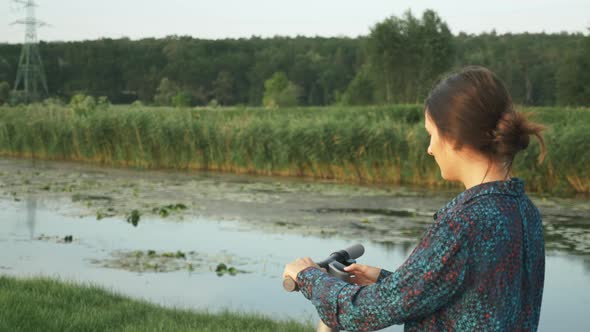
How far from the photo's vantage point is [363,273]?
1790 mm

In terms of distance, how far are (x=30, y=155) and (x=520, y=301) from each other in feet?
62.0

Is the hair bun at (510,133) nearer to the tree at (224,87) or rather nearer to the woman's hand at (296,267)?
the woman's hand at (296,267)

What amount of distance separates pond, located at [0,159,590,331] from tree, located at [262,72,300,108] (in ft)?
201

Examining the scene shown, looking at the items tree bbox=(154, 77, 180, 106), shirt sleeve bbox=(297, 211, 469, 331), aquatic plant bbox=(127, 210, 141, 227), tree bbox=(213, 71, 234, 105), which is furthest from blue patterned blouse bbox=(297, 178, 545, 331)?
tree bbox=(213, 71, 234, 105)

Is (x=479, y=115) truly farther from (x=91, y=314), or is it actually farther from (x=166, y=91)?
(x=166, y=91)

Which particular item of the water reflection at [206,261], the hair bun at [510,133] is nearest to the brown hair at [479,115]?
the hair bun at [510,133]

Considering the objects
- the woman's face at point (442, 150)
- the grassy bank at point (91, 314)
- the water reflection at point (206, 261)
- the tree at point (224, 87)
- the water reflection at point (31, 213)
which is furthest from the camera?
the tree at point (224, 87)

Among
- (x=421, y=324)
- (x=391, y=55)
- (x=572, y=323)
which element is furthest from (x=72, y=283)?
(x=391, y=55)

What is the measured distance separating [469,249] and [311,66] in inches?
3070

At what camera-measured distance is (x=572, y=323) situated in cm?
547

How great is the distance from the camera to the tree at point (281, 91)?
75.6 metres

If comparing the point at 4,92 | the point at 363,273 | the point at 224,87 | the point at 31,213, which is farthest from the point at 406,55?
the point at 363,273

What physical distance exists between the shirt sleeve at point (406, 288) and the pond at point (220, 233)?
368 centimetres

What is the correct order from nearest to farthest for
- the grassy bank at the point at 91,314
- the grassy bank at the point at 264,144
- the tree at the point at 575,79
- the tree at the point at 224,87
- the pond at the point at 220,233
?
the grassy bank at the point at 91,314
the pond at the point at 220,233
the grassy bank at the point at 264,144
the tree at the point at 575,79
the tree at the point at 224,87
